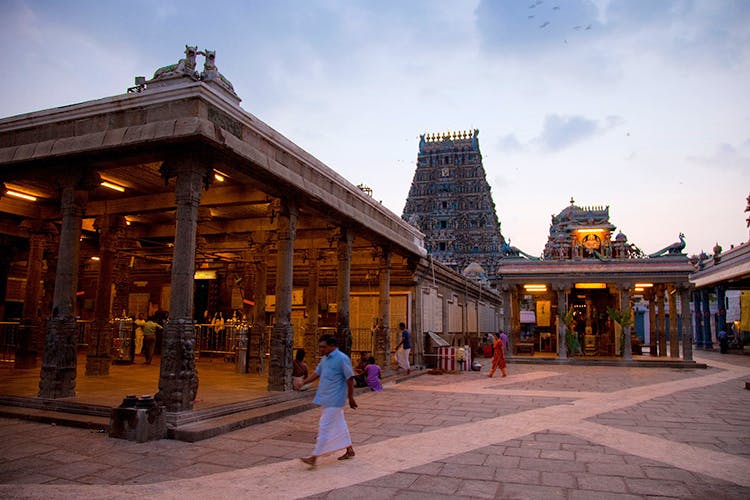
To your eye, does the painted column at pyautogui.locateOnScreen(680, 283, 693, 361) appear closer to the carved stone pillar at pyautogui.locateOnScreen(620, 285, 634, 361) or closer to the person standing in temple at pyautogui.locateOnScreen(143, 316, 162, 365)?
the carved stone pillar at pyautogui.locateOnScreen(620, 285, 634, 361)

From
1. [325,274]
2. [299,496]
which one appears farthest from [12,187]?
[325,274]

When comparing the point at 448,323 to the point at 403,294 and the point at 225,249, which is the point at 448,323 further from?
the point at 225,249

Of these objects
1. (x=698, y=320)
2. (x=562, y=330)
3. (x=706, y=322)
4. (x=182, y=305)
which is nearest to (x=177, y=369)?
(x=182, y=305)

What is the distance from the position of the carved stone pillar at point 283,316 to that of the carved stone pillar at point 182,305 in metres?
2.49

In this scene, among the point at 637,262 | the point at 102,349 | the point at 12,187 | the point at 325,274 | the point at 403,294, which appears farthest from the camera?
the point at 637,262

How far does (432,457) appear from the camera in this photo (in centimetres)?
656

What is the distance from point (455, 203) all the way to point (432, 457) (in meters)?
50.5

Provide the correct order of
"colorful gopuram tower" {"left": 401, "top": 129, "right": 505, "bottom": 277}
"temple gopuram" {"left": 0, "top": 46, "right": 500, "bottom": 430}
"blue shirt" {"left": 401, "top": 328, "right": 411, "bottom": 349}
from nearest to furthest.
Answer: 1. "temple gopuram" {"left": 0, "top": 46, "right": 500, "bottom": 430}
2. "blue shirt" {"left": 401, "top": 328, "right": 411, "bottom": 349}
3. "colorful gopuram tower" {"left": 401, "top": 129, "right": 505, "bottom": 277}

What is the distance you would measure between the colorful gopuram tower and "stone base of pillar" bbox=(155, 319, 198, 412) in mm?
46687

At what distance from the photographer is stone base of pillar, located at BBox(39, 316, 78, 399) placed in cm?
869

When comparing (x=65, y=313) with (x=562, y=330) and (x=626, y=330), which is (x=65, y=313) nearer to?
(x=562, y=330)

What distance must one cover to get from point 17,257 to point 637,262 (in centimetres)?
2387

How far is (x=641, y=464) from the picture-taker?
6.31m

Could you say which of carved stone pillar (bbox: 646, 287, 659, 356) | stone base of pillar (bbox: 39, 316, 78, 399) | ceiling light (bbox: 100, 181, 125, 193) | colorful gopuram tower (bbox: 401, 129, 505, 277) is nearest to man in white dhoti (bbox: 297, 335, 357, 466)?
stone base of pillar (bbox: 39, 316, 78, 399)
